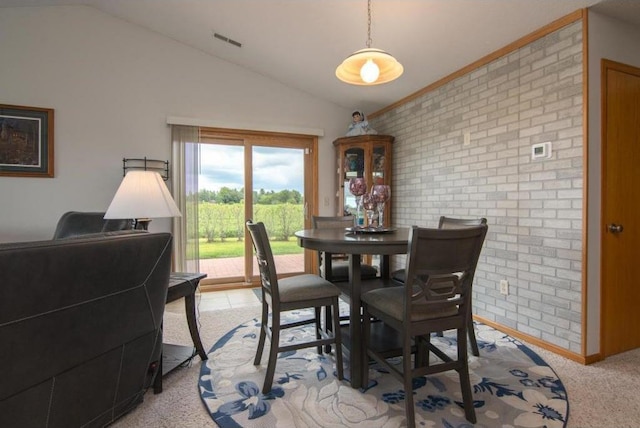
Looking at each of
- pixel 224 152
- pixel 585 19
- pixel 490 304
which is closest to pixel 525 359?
pixel 490 304

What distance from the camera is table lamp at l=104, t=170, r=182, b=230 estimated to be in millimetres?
1992

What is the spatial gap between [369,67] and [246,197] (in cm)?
263

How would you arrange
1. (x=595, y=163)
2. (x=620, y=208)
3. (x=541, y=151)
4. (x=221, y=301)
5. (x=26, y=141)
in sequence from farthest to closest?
(x=221, y=301) < (x=26, y=141) < (x=541, y=151) < (x=620, y=208) < (x=595, y=163)

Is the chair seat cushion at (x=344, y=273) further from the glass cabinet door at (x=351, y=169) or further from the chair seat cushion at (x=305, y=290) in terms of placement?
the glass cabinet door at (x=351, y=169)

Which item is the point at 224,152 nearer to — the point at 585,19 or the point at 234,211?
the point at 234,211

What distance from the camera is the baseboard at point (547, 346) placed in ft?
6.77

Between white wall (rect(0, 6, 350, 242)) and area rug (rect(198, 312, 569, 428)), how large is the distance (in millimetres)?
2476

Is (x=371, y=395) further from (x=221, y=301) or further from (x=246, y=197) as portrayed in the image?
(x=246, y=197)

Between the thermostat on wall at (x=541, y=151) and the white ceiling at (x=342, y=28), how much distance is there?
0.85 meters

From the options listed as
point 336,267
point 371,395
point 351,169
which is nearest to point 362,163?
point 351,169

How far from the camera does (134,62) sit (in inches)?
141

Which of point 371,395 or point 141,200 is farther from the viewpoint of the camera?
point 141,200

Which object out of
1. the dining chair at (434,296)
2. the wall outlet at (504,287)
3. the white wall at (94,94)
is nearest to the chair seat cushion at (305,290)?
the dining chair at (434,296)

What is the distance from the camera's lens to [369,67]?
197 centimetres
